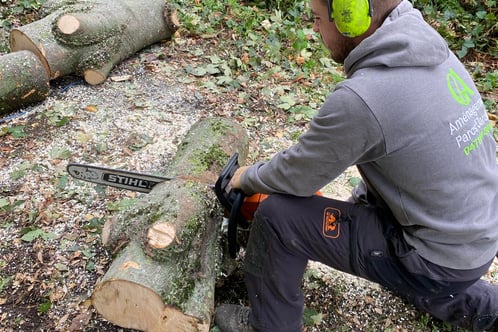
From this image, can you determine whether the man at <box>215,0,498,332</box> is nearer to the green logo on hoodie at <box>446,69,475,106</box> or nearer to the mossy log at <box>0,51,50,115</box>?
the green logo on hoodie at <box>446,69,475,106</box>

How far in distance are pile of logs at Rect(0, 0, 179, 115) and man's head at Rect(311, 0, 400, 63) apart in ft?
8.61

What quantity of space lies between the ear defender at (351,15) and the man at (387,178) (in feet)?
0.10

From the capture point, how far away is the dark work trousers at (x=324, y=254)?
201 cm

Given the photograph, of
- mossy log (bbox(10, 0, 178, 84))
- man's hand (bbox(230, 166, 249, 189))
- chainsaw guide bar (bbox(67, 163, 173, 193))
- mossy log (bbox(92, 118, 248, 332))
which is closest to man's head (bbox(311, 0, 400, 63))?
man's hand (bbox(230, 166, 249, 189))

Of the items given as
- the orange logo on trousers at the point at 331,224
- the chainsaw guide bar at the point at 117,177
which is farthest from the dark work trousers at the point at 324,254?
the chainsaw guide bar at the point at 117,177

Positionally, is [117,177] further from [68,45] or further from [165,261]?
[68,45]

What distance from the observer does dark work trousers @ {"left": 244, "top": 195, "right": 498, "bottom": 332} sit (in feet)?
6.60

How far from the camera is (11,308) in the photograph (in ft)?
8.12

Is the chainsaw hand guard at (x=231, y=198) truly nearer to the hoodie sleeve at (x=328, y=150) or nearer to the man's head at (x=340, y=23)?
the hoodie sleeve at (x=328, y=150)

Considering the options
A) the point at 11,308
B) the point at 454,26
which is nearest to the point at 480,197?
the point at 11,308

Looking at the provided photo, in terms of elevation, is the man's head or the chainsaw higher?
the man's head

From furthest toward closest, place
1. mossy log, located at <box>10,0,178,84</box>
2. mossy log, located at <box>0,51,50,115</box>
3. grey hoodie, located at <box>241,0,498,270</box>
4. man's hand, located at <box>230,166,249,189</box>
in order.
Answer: mossy log, located at <box>10,0,178,84</box> → mossy log, located at <box>0,51,50,115</box> → man's hand, located at <box>230,166,249,189</box> → grey hoodie, located at <box>241,0,498,270</box>

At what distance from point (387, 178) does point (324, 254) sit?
0.49m

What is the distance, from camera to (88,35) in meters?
3.93
